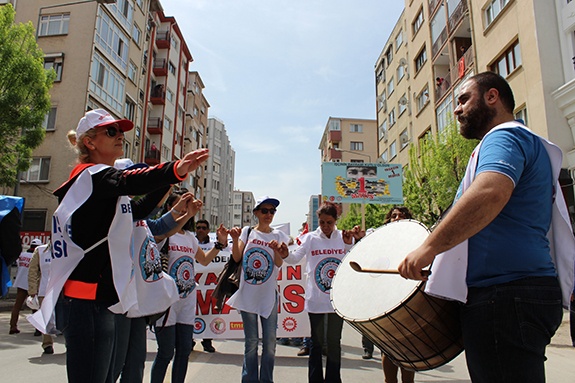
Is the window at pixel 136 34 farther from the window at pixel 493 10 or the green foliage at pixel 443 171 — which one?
the window at pixel 493 10

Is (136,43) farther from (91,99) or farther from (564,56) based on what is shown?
(564,56)

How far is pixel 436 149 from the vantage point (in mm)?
17656

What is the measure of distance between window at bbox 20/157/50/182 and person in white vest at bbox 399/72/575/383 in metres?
25.0

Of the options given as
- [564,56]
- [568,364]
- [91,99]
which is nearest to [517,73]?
[564,56]

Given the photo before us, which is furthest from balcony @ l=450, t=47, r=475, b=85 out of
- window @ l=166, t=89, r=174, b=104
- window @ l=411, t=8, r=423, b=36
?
window @ l=166, t=89, r=174, b=104

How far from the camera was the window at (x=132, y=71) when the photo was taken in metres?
29.6

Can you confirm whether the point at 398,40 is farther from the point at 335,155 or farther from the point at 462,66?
the point at 335,155

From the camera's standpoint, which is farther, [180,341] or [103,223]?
[180,341]

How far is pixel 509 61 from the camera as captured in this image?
55.7 feet

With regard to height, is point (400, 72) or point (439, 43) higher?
point (400, 72)

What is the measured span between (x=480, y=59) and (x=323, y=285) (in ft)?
57.9

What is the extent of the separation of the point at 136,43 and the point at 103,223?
3125 cm

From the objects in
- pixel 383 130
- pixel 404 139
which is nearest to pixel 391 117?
pixel 383 130

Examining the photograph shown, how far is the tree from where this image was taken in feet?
43.3
